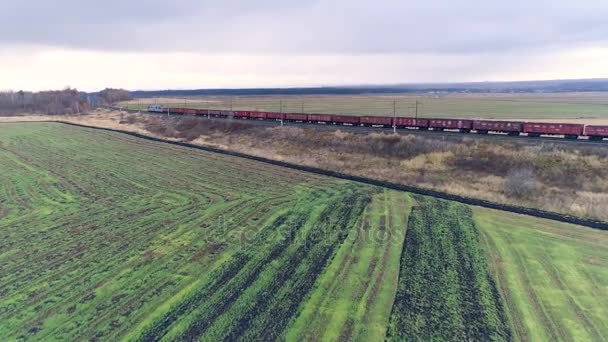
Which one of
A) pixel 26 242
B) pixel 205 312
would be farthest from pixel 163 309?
pixel 26 242

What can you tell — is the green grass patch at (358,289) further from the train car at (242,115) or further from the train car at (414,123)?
the train car at (242,115)

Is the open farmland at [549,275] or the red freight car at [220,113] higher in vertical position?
the red freight car at [220,113]

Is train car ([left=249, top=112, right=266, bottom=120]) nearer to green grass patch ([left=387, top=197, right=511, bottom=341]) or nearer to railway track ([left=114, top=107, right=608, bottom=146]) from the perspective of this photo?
railway track ([left=114, top=107, right=608, bottom=146])

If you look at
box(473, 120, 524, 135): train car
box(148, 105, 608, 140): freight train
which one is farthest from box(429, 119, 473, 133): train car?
box(473, 120, 524, 135): train car

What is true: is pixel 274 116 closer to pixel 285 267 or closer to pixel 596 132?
pixel 596 132

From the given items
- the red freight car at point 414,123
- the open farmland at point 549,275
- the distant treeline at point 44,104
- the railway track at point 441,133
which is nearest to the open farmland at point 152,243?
the open farmland at point 549,275

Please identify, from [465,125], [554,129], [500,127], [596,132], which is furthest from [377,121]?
[596,132]

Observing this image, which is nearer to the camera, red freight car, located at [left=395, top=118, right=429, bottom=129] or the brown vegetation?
red freight car, located at [left=395, top=118, right=429, bottom=129]
